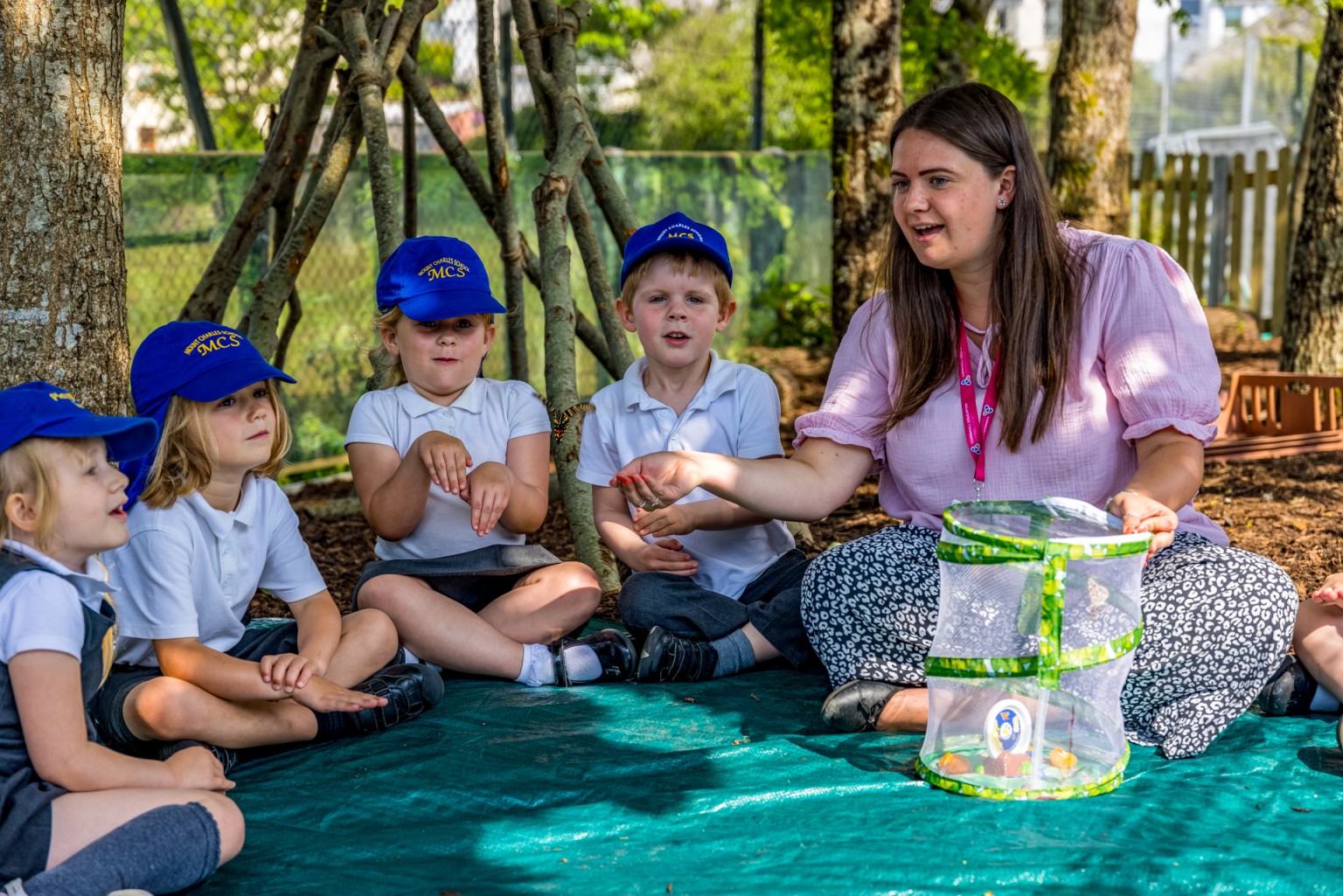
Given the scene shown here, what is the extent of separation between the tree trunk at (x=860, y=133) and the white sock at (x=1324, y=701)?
11.1 feet

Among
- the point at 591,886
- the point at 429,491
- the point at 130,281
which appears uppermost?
the point at 130,281

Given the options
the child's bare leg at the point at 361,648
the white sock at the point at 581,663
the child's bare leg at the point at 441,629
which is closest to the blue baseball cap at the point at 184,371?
the child's bare leg at the point at 361,648

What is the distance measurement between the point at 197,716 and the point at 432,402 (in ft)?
3.41

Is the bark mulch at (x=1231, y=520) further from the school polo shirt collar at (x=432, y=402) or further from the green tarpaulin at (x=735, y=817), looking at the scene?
the green tarpaulin at (x=735, y=817)

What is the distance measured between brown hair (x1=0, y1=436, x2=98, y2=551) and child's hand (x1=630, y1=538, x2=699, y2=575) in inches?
55.3

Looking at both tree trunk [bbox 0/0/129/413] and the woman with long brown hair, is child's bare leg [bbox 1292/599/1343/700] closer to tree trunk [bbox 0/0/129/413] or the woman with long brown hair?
the woman with long brown hair

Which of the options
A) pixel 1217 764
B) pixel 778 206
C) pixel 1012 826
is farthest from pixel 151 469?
pixel 778 206

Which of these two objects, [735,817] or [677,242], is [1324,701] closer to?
[735,817]

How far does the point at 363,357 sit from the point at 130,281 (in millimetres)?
1283

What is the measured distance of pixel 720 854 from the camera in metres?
2.14

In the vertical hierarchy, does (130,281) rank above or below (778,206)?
below

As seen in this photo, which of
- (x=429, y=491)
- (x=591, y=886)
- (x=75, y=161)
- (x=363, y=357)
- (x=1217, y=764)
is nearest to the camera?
(x=591, y=886)

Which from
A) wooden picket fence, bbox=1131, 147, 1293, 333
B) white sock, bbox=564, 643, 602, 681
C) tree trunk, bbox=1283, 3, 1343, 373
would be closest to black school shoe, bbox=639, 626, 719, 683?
white sock, bbox=564, 643, 602, 681

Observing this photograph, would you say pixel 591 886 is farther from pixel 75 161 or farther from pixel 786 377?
pixel 786 377
